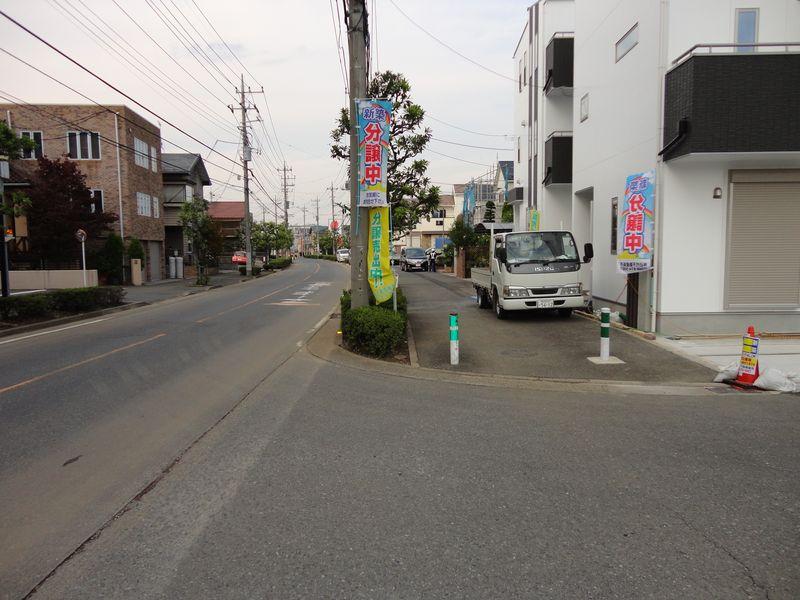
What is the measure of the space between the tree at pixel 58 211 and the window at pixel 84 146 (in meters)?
2.21

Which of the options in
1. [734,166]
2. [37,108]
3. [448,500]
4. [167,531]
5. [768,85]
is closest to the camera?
[167,531]

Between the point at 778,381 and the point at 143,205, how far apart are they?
3357cm

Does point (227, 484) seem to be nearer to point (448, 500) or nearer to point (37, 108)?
point (448, 500)

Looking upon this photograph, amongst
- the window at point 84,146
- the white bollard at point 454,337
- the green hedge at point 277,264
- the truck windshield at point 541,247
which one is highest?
the window at point 84,146

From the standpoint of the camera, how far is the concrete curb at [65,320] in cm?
1379

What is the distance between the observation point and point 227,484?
4.40 metres

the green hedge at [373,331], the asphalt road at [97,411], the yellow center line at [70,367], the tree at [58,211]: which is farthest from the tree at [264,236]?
the green hedge at [373,331]

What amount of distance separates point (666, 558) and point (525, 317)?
1079cm

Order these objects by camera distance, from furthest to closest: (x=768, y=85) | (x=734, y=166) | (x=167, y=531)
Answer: (x=734, y=166) < (x=768, y=85) < (x=167, y=531)

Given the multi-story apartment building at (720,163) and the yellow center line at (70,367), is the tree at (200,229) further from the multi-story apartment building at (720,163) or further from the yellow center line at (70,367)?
the multi-story apartment building at (720,163)

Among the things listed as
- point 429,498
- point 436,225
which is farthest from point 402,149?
point 436,225

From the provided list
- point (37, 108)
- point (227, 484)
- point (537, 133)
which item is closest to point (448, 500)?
point (227, 484)

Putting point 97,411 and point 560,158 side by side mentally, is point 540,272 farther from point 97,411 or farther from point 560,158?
point 97,411

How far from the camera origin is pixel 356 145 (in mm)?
10609
